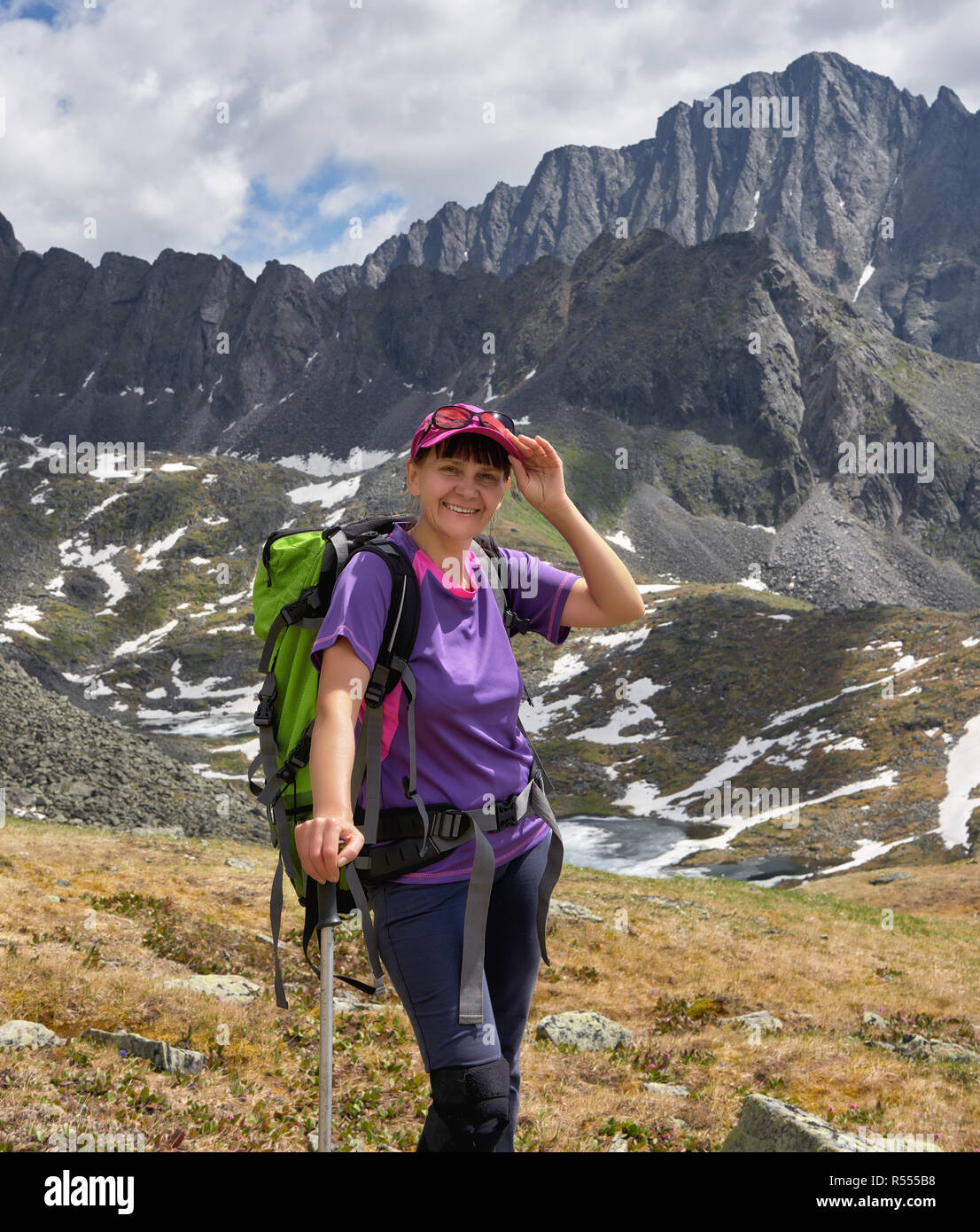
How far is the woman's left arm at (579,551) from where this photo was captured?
5.26 metres

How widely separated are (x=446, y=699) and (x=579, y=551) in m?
1.43

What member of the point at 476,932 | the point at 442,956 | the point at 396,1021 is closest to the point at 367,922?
the point at 442,956

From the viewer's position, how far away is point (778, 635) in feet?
354

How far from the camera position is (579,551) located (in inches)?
216

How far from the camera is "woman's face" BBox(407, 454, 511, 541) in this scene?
16.3ft

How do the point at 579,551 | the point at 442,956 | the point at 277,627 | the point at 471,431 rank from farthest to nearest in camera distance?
the point at 579,551 → the point at 471,431 → the point at 277,627 → the point at 442,956

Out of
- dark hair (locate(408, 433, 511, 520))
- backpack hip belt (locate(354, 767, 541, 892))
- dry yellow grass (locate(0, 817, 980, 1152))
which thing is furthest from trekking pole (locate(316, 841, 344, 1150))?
dry yellow grass (locate(0, 817, 980, 1152))

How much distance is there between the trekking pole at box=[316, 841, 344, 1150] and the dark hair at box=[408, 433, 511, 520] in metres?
2.27

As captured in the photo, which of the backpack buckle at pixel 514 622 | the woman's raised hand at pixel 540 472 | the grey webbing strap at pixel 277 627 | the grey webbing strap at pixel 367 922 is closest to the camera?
the grey webbing strap at pixel 367 922

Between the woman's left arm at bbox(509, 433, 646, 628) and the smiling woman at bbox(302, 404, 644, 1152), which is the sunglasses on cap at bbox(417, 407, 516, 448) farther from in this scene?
the woman's left arm at bbox(509, 433, 646, 628)

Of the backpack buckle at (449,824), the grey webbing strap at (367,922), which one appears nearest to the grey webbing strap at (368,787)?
the grey webbing strap at (367,922)

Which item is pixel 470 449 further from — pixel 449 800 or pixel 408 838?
pixel 408 838

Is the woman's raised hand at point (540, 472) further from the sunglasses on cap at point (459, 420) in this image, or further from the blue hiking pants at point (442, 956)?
the blue hiking pants at point (442, 956)

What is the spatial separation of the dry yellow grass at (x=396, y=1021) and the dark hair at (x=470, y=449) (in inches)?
211
